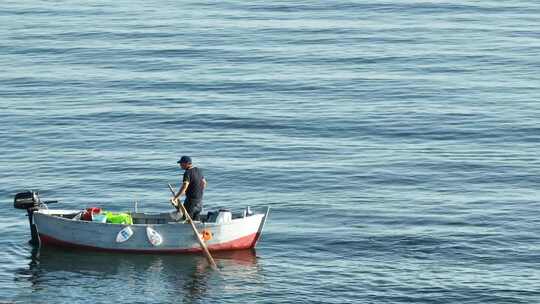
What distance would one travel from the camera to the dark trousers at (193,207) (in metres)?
40.6

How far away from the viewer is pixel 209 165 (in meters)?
53.2

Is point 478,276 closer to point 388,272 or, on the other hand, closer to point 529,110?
point 388,272

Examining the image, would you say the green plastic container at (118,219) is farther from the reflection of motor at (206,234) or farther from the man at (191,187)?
the reflection of motor at (206,234)

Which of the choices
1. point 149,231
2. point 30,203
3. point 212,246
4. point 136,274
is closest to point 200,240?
point 212,246

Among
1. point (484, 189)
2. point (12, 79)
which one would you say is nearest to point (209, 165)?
point (484, 189)

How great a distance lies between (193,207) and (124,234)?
2.31 m

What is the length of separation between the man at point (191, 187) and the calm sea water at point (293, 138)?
162cm

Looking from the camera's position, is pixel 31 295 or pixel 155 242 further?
pixel 155 242

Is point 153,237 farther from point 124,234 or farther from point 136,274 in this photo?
point 136,274

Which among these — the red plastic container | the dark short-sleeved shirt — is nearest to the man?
the dark short-sleeved shirt

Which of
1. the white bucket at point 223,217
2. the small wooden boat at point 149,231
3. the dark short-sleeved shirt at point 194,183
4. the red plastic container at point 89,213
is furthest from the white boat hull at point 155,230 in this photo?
the dark short-sleeved shirt at point 194,183

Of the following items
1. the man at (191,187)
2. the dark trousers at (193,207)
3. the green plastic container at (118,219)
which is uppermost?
the man at (191,187)

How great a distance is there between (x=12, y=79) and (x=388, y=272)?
36.3m

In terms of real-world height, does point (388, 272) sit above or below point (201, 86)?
below
